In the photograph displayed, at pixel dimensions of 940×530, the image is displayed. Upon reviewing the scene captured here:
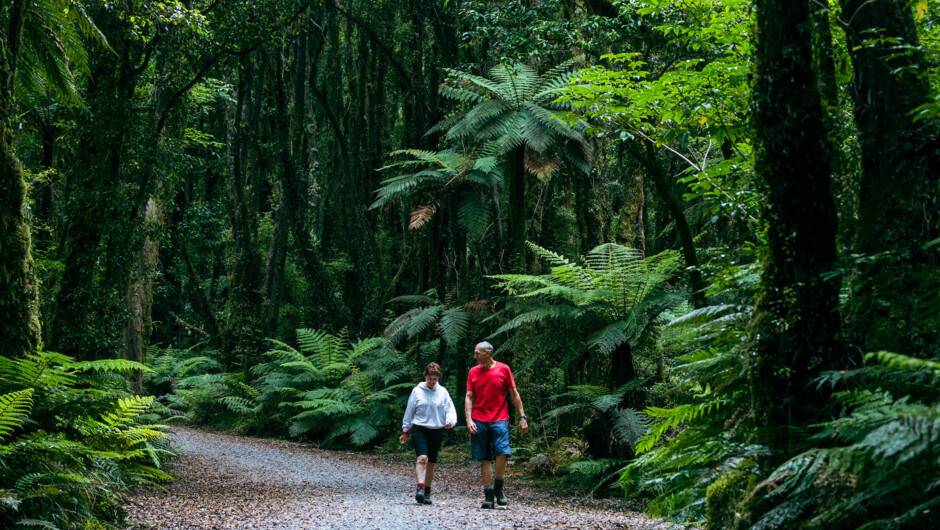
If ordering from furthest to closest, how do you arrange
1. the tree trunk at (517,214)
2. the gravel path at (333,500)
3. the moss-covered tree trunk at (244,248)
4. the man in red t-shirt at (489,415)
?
the moss-covered tree trunk at (244,248)
the tree trunk at (517,214)
the man in red t-shirt at (489,415)
the gravel path at (333,500)

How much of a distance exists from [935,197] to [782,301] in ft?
3.39

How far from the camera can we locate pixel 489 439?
7.55 meters

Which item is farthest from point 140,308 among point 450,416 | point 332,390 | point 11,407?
point 11,407

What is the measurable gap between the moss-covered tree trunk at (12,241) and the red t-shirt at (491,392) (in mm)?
4381

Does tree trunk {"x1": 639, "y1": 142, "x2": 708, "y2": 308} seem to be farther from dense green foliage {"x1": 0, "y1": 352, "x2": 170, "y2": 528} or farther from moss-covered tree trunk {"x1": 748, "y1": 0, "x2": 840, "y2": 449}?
dense green foliage {"x1": 0, "y1": 352, "x2": 170, "y2": 528}

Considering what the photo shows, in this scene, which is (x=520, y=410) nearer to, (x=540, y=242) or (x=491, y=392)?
(x=491, y=392)

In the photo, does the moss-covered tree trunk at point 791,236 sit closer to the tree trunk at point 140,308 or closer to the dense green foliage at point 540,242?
the dense green foliage at point 540,242

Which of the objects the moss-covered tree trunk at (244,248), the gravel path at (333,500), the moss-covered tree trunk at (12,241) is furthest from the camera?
the moss-covered tree trunk at (244,248)

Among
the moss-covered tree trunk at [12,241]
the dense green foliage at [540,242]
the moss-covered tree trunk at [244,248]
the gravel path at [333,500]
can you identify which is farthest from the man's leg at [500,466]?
the moss-covered tree trunk at [244,248]

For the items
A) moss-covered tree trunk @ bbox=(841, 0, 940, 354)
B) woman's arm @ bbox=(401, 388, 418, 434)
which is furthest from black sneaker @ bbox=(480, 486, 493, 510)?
moss-covered tree trunk @ bbox=(841, 0, 940, 354)

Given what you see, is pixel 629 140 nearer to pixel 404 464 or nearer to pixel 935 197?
pixel 935 197

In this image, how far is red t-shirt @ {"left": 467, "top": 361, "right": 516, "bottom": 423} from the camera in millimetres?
7457

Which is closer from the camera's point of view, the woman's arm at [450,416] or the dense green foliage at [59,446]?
the dense green foliage at [59,446]

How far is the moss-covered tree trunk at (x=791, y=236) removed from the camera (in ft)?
11.5
